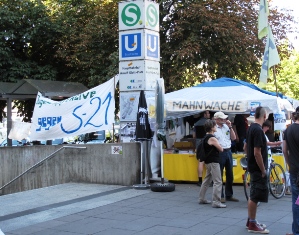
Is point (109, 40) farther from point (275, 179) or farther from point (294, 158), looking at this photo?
point (294, 158)

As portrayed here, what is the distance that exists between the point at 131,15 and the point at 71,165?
4.20 metres

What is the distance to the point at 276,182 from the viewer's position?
9.55m

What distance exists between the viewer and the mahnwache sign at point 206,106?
1119 cm

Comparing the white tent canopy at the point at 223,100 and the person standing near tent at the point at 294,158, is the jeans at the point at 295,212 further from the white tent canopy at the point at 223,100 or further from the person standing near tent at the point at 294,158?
the white tent canopy at the point at 223,100

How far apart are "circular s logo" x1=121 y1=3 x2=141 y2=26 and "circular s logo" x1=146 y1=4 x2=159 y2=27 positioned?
25 centimetres

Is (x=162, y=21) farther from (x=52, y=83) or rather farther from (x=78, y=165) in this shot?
(x=78, y=165)

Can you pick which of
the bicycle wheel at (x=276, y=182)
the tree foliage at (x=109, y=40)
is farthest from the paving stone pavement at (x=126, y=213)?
the tree foliage at (x=109, y=40)

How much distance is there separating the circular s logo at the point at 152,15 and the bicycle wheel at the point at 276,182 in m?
4.97

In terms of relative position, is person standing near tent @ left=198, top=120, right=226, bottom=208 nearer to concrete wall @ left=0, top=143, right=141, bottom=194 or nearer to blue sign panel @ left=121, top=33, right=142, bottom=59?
concrete wall @ left=0, top=143, right=141, bottom=194

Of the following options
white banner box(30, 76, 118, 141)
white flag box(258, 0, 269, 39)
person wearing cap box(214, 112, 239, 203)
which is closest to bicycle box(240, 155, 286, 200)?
person wearing cap box(214, 112, 239, 203)

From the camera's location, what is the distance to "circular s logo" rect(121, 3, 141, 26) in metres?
11.9

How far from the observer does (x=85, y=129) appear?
39.6 ft

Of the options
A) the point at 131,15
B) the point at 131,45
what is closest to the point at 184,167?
the point at 131,45

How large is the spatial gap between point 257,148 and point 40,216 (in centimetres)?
398
